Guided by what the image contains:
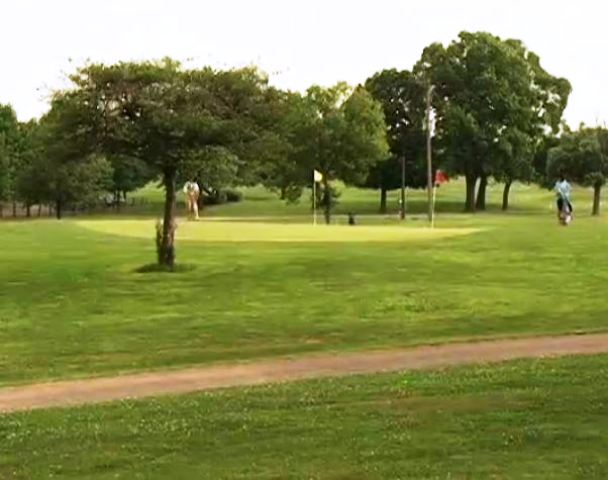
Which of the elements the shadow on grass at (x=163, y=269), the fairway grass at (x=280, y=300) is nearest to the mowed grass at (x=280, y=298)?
the fairway grass at (x=280, y=300)

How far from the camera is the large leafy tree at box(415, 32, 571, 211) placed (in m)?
87.1

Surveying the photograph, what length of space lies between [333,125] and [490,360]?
61.4 metres

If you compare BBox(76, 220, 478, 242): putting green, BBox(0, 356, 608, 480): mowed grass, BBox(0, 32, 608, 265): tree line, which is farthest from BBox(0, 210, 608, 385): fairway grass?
BBox(0, 356, 608, 480): mowed grass

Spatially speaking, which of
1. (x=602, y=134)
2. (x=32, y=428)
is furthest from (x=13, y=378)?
(x=602, y=134)

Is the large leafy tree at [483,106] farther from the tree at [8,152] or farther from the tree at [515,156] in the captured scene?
the tree at [8,152]

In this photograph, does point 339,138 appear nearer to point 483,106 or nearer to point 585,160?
point 585,160

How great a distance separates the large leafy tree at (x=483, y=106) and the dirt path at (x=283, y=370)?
231 ft

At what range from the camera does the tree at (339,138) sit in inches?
2980

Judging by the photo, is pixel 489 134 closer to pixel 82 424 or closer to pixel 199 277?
pixel 199 277

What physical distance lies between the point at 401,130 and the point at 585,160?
1867cm

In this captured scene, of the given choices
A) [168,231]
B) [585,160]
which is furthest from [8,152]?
[168,231]

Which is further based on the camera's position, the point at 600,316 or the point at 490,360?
the point at 600,316

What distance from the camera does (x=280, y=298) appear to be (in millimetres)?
23391

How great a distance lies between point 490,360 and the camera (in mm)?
15234
